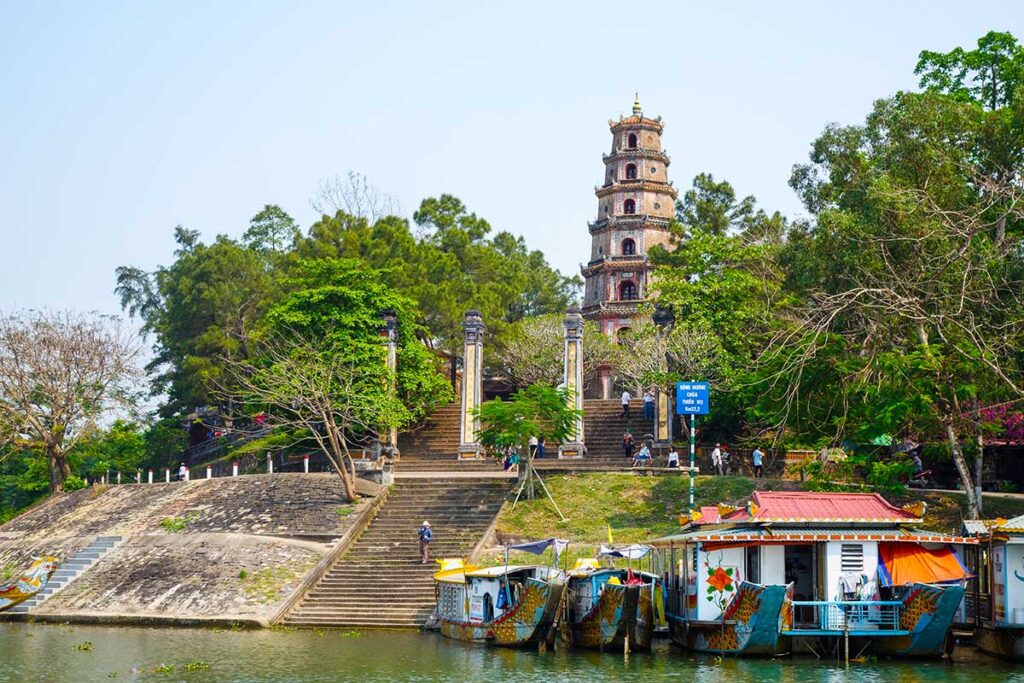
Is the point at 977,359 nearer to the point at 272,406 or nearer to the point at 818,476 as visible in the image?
the point at 818,476

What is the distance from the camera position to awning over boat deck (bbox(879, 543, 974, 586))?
24.3 metres

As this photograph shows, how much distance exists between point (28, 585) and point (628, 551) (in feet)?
48.3

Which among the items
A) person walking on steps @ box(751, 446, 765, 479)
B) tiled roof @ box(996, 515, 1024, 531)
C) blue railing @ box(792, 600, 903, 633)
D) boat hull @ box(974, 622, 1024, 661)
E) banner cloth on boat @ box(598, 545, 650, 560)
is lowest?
boat hull @ box(974, 622, 1024, 661)

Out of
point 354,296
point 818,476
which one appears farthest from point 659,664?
point 354,296

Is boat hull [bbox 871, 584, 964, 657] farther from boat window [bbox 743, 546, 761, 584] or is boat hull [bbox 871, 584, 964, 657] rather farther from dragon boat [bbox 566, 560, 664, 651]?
dragon boat [bbox 566, 560, 664, 651]

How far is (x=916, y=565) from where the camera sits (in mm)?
24453

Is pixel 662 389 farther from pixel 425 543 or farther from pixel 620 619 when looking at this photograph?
pixel 620 619

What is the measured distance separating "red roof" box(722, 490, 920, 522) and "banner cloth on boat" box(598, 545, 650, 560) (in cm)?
300

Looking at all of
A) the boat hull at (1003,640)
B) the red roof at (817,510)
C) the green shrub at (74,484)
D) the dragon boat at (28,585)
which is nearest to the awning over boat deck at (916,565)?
the red roof at (817,510)

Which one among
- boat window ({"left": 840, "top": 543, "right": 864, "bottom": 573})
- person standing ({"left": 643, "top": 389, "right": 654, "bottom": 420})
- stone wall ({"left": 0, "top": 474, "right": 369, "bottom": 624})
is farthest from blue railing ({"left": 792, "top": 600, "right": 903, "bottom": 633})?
person standing ({"left": 643, "top": 389, "right": 654, "bottom": 420})

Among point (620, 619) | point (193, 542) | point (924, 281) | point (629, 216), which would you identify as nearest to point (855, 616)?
point (620, 619)

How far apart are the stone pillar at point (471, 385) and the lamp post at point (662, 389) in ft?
18.9

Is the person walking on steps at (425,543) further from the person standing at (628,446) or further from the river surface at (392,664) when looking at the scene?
the person standing at (628,446)

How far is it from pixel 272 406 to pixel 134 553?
11.1 m
